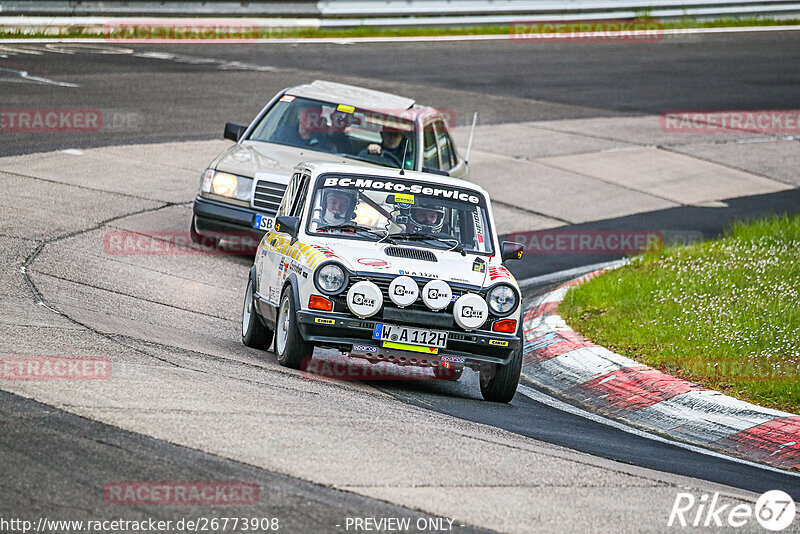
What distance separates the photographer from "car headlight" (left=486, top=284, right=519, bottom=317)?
8641 mm

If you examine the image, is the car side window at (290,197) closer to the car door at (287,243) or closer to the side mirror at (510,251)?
the car door at (287,243)

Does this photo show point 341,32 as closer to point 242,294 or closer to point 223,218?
point 223,218

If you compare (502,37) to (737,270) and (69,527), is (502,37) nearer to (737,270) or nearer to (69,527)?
(737,270)

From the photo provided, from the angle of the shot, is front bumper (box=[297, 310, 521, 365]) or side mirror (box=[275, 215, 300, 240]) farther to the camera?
side mirror (box=[275, 215, 300, 240])

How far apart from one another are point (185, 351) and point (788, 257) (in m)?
6.96

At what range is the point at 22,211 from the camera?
530 inches

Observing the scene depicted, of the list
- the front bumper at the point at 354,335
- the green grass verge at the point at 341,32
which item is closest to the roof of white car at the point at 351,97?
the front bumper at the point at 354,335

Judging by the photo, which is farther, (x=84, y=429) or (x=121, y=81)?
(x=121, y=81)

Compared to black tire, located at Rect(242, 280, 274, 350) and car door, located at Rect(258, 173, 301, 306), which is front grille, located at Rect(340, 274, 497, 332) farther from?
black tire, located at Rect(242, 280, 274, 350)

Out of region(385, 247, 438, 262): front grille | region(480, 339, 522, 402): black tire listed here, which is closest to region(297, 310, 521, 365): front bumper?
region(480, 339, 522, 402): black tire

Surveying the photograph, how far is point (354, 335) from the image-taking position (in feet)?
27.7

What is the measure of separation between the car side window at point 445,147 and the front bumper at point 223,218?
2.59 meters

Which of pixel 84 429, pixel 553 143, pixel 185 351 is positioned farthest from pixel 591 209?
pixel 84 429

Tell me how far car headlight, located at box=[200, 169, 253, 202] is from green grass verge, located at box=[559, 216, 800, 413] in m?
3.64
